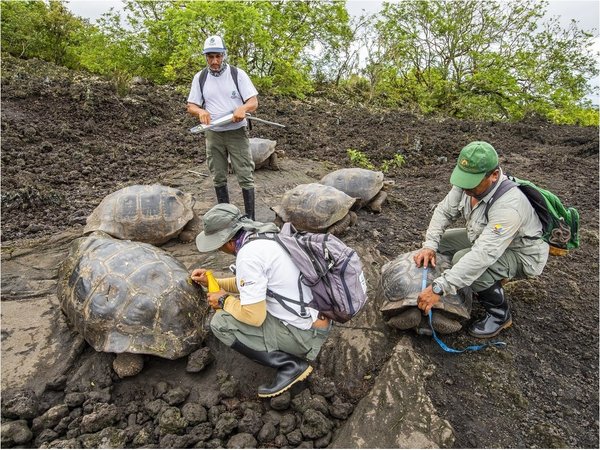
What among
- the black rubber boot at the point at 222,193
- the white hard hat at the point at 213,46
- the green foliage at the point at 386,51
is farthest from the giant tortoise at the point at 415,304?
the green foliage at the point at 386,51

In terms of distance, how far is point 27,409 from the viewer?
235 cm

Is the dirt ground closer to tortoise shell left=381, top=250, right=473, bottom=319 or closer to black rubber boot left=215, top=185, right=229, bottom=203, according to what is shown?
tortoise shell left=381, top=250, right=473, bottom=319

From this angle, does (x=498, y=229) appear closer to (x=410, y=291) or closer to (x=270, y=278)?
(x=410, y=291)

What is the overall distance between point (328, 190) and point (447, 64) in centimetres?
954

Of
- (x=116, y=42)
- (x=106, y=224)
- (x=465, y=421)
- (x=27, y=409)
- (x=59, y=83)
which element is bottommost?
(x=465, y=421)

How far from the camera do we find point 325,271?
238 centimetres

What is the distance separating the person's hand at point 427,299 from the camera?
275 centimetres

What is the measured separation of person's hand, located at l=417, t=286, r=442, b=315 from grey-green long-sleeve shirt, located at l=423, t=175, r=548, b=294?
0.09 metres

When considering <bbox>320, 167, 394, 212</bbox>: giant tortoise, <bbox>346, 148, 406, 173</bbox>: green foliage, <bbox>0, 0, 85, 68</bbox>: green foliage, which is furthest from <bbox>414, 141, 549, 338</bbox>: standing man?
<bbox>0, 0, 85, 68</bbox>: green foliage

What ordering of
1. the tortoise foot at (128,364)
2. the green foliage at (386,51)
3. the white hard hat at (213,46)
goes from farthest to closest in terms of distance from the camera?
the green foliage at (386,51), the white hard hat at (213,46), the tortoise foot at (128,364)

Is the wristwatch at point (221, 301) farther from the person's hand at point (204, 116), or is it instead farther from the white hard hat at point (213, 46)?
the white hard hat at point (213, 46)

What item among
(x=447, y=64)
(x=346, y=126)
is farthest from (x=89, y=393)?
(x=447, y=64)

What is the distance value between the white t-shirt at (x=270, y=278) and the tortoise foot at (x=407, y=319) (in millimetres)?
788

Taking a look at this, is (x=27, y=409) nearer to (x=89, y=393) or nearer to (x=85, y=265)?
(x=89, y=393)
